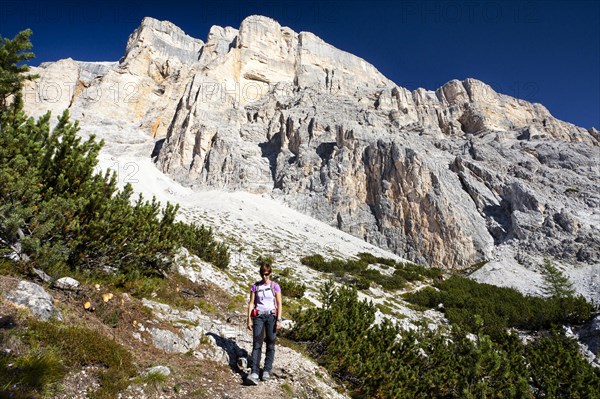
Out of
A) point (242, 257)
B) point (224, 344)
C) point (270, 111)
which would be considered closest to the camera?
point (224, 344)

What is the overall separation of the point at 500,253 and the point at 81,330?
43970mm

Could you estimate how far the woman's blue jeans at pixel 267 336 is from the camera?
576 cm

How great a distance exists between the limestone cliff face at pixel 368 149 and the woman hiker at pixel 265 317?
38481mm

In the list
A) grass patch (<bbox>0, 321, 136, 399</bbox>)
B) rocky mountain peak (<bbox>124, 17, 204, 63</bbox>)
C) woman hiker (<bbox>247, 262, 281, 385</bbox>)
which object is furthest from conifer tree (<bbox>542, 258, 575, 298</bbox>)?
rocky mountain peak (<bbox>124, 17, 204, 63</bbox>)

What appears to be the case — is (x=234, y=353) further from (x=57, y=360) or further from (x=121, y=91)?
(x=121, y=91)

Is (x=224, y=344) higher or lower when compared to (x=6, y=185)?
lower

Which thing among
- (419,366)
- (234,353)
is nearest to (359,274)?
(419,366)

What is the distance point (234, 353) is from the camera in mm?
6633

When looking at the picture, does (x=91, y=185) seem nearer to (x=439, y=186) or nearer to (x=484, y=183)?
(x=439, y=186)

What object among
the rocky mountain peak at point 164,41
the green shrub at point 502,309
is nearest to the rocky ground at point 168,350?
the green shrub at point 502,309

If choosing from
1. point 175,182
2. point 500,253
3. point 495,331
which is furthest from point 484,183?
point 175,182

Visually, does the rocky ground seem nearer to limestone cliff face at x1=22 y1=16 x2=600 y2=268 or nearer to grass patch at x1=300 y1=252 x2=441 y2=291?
grass patch at x1=300 y1=252 x2=441 y2=291

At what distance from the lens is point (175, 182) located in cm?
5366

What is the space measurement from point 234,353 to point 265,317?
1406 mm
